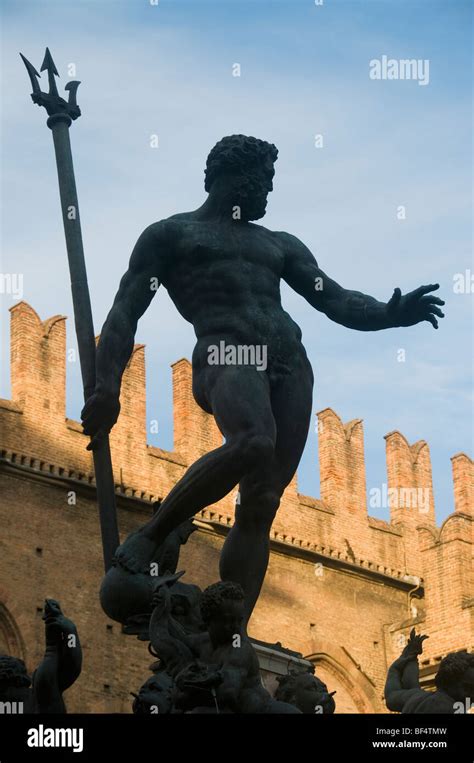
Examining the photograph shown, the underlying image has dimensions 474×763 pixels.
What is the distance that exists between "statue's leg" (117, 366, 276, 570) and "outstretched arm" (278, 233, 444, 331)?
75 cm

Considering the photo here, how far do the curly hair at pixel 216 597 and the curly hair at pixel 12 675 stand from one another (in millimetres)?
730

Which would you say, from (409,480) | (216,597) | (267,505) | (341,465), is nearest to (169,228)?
(267,505)

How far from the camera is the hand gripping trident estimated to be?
8.11 meters

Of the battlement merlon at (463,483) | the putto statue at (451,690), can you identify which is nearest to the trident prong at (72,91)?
the putto statue at (451,690)

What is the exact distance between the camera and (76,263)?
8.49 meters

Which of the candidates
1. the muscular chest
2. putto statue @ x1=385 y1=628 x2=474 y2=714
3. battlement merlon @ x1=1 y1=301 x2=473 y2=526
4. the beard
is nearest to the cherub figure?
putto statue @ x1=385 y1=628 x2=474 y2=714

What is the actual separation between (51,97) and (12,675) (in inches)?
122

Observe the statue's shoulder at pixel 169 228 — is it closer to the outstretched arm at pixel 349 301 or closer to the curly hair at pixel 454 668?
the outstretched arm at pixel 349 301

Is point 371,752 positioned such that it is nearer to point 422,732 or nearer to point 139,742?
point 422,732

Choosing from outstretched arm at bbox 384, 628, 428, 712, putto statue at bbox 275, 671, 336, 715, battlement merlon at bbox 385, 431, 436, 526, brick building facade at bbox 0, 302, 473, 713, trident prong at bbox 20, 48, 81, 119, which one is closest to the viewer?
putto statue at bbox 275, 671, 336, 715

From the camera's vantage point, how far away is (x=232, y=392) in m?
7.75

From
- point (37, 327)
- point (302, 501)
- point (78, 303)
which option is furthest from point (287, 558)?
point (78, 303)

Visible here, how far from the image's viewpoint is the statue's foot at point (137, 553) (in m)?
7.66

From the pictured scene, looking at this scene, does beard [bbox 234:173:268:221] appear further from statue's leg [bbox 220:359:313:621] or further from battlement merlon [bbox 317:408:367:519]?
battlement merlon [bbox 317:408:367:519]
